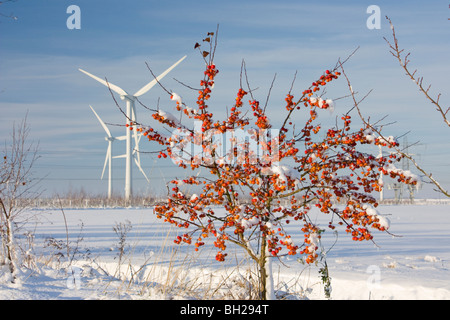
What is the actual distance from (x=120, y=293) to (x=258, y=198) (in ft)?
7.08

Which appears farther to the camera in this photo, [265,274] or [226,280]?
[226,280]

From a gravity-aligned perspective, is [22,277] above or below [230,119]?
below

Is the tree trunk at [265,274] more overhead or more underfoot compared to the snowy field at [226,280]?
more overhead

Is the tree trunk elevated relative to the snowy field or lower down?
elevated

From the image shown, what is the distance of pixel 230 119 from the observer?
4.61 m

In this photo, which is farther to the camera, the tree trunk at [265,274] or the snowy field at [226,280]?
the snowy field at [226,280]

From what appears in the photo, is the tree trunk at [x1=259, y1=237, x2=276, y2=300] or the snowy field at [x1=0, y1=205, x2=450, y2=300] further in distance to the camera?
the snowy field at [x1=0, y1=205, x2=450, y2=300]

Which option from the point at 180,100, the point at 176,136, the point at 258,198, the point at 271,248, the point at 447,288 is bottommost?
the point at 447,288
